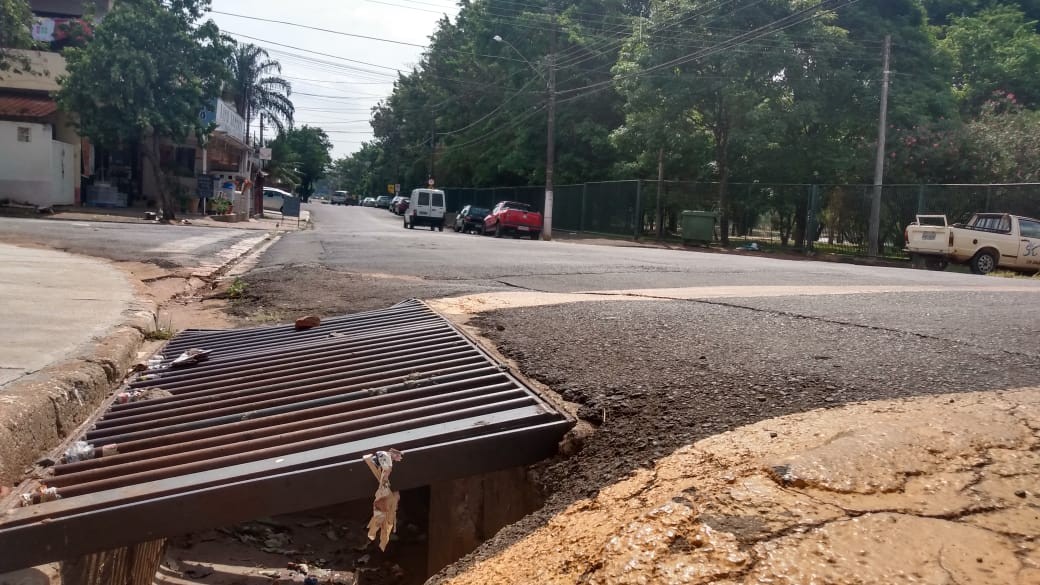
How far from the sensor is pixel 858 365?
3756mm

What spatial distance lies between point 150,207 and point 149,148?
5.87 meters

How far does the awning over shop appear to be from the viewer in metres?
27.2

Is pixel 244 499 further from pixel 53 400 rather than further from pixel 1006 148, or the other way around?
pixel 1006 148

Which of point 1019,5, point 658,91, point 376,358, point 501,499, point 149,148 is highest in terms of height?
point 1019,5

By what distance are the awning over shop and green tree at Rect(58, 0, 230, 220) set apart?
70.5 inches

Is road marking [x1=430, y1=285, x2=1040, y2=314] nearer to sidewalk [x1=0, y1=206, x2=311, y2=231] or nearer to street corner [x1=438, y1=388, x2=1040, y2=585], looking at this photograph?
street corner [x1=438, y1=388, x2=1040, y2=585]

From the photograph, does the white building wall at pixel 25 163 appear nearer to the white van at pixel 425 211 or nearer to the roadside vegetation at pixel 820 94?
the white van at pixel 425 211

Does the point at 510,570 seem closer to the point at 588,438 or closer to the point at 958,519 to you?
the point at 588,438

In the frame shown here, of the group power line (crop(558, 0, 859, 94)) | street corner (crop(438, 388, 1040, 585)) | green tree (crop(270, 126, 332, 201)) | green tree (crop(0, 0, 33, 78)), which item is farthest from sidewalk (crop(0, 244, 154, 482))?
green tree (crop(270, 126, 332, 201))

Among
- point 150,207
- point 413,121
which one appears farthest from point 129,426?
point 413,121

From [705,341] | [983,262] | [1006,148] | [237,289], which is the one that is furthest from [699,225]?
[705,341]

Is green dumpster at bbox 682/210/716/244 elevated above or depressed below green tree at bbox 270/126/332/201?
below

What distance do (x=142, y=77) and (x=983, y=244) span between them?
24095 mm

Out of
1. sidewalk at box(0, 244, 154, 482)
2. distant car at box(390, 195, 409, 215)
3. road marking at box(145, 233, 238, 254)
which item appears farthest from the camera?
distant car at box(390, 195, 409, 215)
